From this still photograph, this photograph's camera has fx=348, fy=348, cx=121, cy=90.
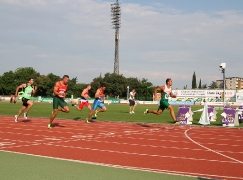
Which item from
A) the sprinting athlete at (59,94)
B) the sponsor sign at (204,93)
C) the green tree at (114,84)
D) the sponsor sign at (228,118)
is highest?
the green tree at (114,84)

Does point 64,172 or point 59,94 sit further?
point 59,94

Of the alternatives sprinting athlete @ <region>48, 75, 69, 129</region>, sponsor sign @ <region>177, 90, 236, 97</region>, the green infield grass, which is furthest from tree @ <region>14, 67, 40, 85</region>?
the green infield grass

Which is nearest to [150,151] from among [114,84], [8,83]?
[114,84]

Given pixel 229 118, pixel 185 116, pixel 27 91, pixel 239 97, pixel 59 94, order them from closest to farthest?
1. pixel 59 94
2. pixel 229 118
3. pixel 27 91
4. pixel 185 116
5. pixel 239 97

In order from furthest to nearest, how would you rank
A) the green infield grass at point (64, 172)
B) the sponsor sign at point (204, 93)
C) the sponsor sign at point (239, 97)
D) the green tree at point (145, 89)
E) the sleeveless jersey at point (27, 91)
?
the green tree at point (145, 89), the sponsor sign at point (204, 93), the sponsor sign at point (239, 97), the sleeveless jersey at point (27, 91), the green infield grass at point (64, 172)

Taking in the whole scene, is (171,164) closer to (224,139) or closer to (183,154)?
(183,154)

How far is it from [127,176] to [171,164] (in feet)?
5.02

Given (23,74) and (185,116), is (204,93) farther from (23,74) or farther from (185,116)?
(23,74)

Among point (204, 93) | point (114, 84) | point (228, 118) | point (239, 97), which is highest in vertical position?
point (114, 84)

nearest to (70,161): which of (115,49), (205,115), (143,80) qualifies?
(205,115)

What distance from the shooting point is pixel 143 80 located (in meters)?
122

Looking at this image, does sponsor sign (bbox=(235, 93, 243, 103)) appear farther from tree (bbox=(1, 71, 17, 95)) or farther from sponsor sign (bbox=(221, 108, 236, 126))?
tree (bbox=(1, 71, 17, 95))

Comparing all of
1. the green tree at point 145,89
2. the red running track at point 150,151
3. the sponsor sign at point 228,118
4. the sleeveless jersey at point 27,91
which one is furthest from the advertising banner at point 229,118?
the green tree at point 145,89

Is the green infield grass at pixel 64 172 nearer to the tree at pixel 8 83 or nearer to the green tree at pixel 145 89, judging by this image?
the green tree at pixel 145 89
